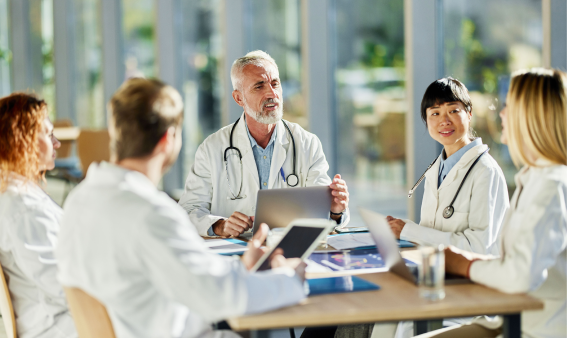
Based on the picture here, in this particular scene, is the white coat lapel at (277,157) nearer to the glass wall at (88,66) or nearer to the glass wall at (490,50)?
the glass wall at (490,50)

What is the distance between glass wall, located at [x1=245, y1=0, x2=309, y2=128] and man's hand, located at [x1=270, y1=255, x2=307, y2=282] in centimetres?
357

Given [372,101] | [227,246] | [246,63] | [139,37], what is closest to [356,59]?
[372,101]

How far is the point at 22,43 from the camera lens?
1100 centimetres

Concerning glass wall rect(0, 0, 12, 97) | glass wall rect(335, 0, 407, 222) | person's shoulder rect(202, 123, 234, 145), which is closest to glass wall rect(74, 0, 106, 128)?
glass wall rect(0, 0, 12, 97)

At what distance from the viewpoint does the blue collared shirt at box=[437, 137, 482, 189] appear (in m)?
2.37

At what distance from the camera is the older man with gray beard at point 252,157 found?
281 cm

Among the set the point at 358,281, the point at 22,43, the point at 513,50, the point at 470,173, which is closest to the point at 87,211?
the point at 358,281

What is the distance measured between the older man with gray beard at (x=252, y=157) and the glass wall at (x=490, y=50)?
56.2 inches

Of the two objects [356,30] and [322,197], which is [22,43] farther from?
[322,197]

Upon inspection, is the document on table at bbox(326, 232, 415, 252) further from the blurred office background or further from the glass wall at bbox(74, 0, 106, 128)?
the glass wall at bbox(74, 0, 106, 128)

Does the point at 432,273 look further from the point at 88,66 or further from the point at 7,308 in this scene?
the point at 88,66

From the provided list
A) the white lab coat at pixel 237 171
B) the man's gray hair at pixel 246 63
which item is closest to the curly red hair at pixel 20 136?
the white lab coat at pixel 237 171

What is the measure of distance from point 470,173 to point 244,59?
1313mm

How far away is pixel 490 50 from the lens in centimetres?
373
